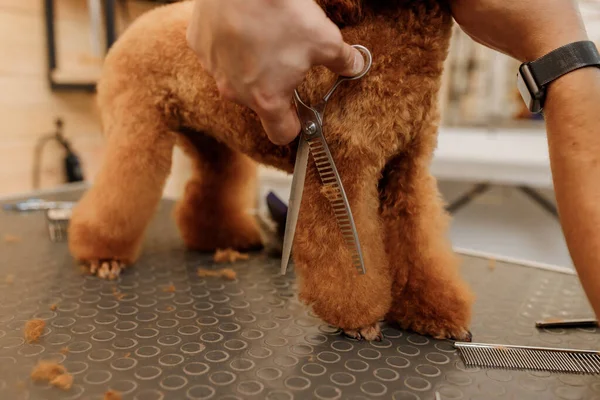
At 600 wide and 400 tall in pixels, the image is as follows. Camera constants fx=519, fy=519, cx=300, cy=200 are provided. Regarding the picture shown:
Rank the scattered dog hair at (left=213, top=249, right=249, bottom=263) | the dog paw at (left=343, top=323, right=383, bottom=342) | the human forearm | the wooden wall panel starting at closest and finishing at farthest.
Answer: the human forearm
the dog paw at (left=343, top=323, right=383, bottom=342)
the scattered dog hair at (left=213, top=249, right=249, bottom=263)
the wooden wall panel

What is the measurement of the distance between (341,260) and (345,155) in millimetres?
137

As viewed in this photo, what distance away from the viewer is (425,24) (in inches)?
25.1

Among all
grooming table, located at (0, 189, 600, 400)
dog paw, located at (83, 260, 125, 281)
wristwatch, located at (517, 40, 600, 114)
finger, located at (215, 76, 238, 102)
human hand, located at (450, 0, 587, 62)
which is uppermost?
human hand, located at (450, 0, 587, 62)

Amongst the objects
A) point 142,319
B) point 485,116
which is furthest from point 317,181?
point 485,116

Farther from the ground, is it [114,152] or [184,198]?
[114,152]

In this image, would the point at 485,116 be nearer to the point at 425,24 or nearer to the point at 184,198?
the point at 184,198

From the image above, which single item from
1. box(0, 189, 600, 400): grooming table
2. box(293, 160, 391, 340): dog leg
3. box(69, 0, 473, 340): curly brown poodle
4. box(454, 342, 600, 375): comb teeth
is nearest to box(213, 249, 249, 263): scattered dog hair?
box(0, 189, 600, 400): grooming table

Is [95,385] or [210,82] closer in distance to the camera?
[95,385]

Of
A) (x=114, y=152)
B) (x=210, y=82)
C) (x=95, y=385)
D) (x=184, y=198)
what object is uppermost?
(x=210, y=82)

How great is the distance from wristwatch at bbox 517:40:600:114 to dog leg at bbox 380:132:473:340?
177 mm

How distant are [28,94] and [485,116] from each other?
77.5 inches

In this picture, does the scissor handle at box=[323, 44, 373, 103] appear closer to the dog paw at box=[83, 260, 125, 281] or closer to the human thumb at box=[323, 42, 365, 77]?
the human thumb at box=[323, 42, 365, 77]

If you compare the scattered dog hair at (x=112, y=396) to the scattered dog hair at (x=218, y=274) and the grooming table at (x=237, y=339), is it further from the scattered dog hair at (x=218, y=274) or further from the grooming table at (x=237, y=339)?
the scattered dog hair at (x=218, y=274)

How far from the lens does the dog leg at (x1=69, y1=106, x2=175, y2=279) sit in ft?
2.94
